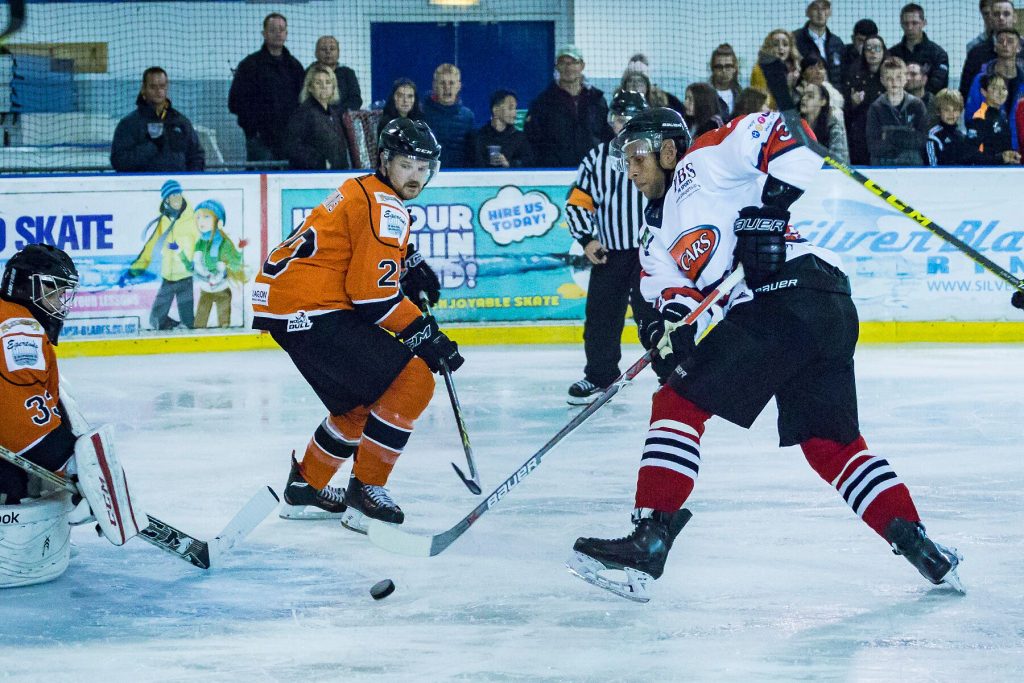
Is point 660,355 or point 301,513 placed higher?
point 660,355

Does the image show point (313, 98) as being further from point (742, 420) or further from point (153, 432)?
point (742, 420)

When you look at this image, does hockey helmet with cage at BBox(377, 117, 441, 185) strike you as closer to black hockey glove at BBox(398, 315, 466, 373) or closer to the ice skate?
black hockey glove at BBox(398, 315, 466, 373)

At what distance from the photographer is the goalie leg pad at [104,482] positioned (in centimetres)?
311

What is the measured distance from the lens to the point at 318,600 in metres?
3.18

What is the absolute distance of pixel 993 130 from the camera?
766 centimetres

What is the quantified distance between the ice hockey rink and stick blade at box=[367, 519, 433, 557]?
0.16 ft

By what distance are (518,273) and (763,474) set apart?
10.5 feet

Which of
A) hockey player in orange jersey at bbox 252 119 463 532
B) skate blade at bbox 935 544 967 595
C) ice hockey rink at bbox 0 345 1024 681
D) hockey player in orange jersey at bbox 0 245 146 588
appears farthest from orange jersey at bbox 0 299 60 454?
skate blade at bbox 935 544 967 595

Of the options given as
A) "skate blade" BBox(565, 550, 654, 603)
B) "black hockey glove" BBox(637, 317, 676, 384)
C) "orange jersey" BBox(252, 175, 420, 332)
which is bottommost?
"skate blade" BBox(565, 550, 654, 603)

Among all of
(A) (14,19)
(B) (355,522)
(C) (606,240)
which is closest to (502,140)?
(C) (606,240)

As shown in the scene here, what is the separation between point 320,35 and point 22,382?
22.5 feet

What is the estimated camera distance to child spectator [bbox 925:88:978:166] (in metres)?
7.64

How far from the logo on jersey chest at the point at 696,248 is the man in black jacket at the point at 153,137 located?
4.57m

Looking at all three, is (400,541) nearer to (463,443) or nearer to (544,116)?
(463,443)
